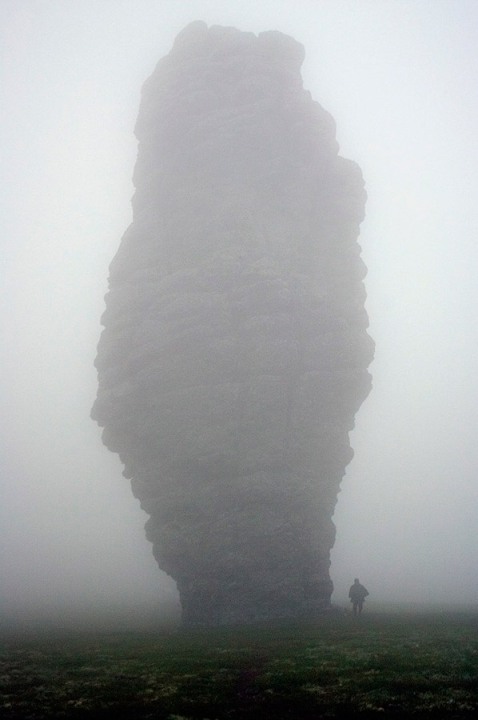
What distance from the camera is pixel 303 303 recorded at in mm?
58844

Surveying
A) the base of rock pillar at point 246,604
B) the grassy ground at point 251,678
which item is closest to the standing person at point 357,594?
the base of rock pillar at point 246,604

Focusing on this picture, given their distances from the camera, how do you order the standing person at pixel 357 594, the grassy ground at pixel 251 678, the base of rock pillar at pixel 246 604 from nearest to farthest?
the grassy ground at pixel 251 678
the standing person at pixel 357 594
the base of rock pillar at pixel 246 604

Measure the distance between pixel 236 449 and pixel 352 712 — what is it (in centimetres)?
4076

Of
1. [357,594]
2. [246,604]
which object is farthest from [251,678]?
[246,604]

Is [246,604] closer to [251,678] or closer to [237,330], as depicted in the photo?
[237,330]

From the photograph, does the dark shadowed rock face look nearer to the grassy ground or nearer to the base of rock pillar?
the base of rock pillar

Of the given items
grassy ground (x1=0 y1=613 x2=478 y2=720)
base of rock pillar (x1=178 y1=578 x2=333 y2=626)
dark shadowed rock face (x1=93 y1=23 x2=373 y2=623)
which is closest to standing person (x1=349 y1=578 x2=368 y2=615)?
base of rock pillar (x1=178 y1=578 x2=333 y2=626)

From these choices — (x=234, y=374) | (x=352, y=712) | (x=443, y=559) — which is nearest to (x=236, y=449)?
(x=234, y=374)

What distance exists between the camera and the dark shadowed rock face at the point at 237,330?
5266 centimetres

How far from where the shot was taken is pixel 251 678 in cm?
1872

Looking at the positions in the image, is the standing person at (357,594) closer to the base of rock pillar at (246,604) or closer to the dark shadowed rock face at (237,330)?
the base of rock pillar at (246,604)

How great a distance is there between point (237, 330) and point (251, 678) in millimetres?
42041

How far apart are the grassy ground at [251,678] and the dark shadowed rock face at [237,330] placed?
22244 mm

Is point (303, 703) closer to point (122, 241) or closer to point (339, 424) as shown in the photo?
point (339, 424)
